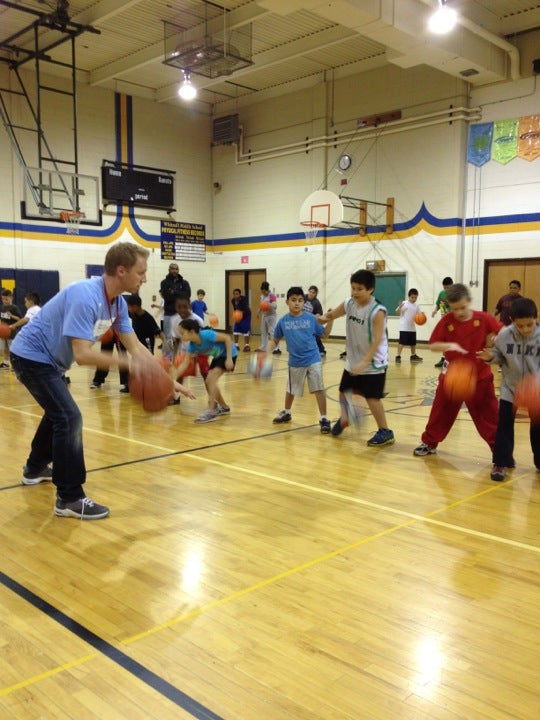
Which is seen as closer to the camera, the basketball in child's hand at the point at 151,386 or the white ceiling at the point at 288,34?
the basketball in child's hand at the point at 151,386

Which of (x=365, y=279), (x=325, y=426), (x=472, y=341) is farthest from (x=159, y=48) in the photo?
(x=472, y=341)

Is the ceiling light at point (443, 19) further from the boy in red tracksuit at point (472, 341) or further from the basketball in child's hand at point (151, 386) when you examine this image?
the basketball in child's hand at point (151, 386)

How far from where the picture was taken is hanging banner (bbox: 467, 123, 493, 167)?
15453 millimetres

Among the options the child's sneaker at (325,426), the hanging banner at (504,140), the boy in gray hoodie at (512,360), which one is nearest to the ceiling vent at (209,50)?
the hanging banner at (504,140)

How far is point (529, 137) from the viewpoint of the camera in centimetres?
1467

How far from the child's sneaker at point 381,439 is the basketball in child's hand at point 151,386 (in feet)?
8.46

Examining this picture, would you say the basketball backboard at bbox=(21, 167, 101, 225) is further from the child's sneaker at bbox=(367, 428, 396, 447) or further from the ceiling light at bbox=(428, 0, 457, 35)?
the child's sneaker at bbox=(367, 428, 396, 447)

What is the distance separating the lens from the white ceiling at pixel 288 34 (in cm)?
1223

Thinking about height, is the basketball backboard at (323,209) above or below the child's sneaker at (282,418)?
above

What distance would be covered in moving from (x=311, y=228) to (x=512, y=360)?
47.2 ft

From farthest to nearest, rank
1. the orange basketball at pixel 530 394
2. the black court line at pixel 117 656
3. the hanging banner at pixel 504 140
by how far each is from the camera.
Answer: the hanging banner at pixel 504 140, the orange basketball at pixel 530 394, the black court line at pixel 117 656

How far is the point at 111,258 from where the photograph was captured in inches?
143

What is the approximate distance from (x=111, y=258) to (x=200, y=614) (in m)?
2.06

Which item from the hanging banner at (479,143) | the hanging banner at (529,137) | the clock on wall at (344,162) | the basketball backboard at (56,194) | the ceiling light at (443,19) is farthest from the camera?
the clock on wall at (344,162)
